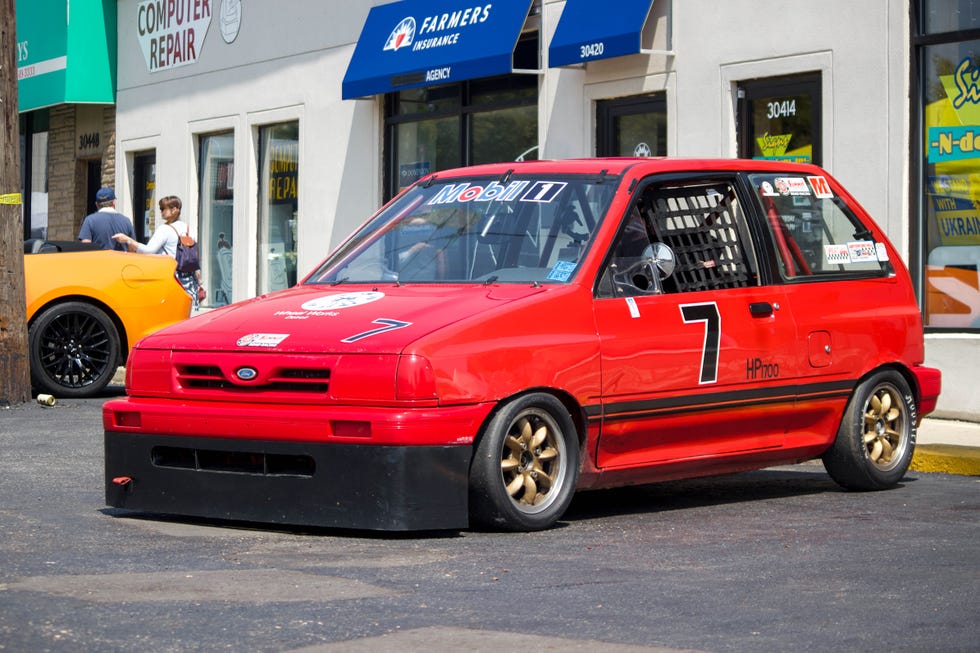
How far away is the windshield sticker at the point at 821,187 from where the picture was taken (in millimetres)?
8969

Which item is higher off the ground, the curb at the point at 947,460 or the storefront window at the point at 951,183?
the storefront window at the point at 951,183

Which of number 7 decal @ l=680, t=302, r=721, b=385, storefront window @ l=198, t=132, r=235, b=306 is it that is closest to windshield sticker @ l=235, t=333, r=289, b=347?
number 7 decal @ l=680, t=302, r=721, b=385

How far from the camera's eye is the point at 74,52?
26078 millimetres

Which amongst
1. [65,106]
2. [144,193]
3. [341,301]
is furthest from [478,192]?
[65,106]

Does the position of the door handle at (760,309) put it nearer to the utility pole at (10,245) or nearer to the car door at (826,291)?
the car door at (826,291)

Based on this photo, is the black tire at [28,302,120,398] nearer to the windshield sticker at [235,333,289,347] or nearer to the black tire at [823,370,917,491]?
the black tire at [823,370,917,491]

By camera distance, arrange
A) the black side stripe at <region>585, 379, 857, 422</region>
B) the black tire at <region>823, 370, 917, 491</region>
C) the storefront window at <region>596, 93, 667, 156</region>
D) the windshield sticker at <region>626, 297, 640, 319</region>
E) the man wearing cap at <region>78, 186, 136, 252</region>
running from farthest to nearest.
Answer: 1. the man wearing cap at <region>78, 186, 136, 252</region>
2. the storefront window at <region>596, 93, 667, 156</region>
3. the black tire at <region>823, 370, 917, 491</region>
4. the windshield sticker at <region>626, 297, 640, 319</region>
5. the black side stripe at <region>585, 379, 857, 422</region>

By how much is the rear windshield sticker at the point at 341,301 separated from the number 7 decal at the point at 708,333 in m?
1.38

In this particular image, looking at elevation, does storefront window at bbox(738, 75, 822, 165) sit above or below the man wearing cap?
above

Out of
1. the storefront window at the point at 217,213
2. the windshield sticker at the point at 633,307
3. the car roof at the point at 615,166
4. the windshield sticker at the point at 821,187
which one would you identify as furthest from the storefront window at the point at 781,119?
the storefront window at the point at 217,213

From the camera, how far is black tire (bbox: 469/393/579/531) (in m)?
6.93

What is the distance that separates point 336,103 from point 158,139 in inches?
210

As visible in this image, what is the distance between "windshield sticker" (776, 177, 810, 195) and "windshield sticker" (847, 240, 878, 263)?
0.36 m

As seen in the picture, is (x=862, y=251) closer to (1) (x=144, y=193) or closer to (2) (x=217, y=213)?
(2) (x=217, y=213)
